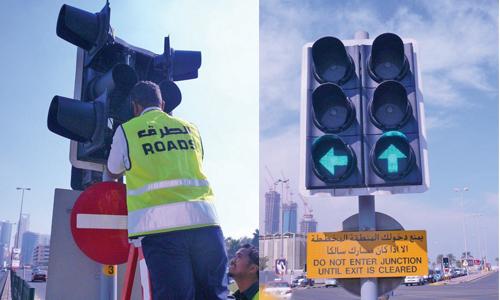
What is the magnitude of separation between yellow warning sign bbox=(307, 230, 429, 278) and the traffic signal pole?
84 mm

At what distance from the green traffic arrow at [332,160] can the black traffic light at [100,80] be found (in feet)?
2.40

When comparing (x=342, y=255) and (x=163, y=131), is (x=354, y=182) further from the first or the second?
(x=163, y=131)

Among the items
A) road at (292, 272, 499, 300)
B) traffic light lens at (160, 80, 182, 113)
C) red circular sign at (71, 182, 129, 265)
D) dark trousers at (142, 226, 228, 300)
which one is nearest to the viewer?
dark trousers at (142, 226, 228, 300)

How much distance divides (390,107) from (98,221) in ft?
3.97

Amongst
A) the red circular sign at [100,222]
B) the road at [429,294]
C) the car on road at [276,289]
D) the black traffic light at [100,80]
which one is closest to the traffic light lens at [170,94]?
the black traffic light at [100,80]

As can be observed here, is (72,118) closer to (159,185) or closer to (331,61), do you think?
(159,185)

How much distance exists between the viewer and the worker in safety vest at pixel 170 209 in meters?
1.61

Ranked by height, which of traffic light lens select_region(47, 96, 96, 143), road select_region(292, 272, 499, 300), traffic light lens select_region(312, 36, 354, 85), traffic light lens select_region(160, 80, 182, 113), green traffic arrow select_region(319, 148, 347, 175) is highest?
traffic light lens select_region(312, 36, 354, 85)

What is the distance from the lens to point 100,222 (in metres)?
1.91

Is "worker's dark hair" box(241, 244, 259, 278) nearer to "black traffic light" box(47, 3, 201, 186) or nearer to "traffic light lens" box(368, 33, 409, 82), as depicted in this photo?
"black traffic light" box(47, 3, 201, 186)

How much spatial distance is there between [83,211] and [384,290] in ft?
3.73

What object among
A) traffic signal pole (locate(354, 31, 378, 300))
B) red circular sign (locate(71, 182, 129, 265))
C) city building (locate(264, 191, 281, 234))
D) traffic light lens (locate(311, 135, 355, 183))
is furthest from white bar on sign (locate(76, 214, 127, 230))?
city building (locate(264, 191, 281, 234))

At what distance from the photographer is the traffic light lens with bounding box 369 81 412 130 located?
7.23 feet

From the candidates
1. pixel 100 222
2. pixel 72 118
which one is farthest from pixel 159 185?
pixel 72 118
